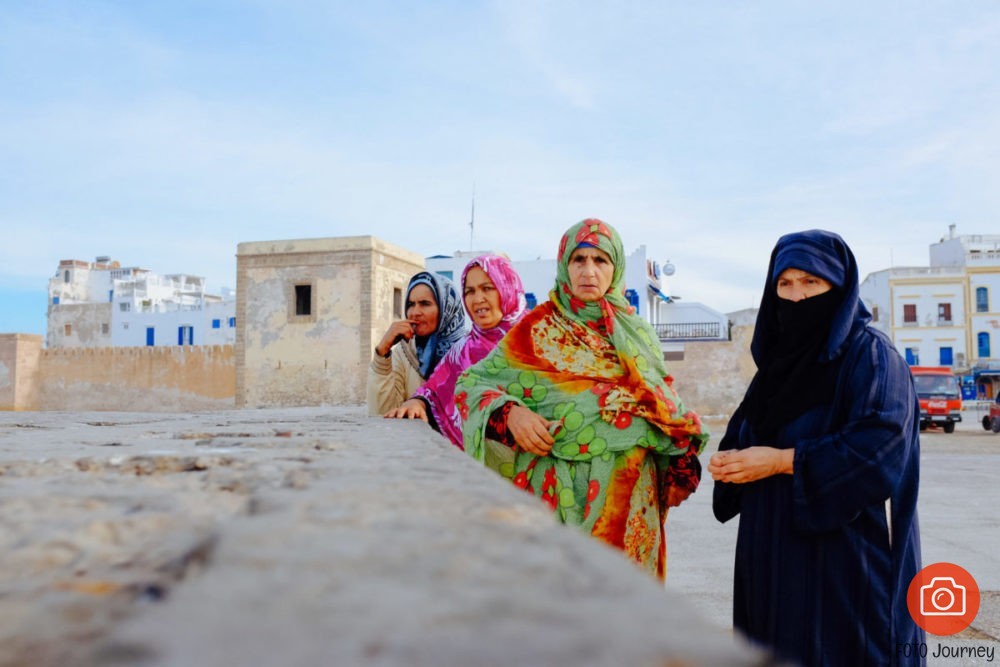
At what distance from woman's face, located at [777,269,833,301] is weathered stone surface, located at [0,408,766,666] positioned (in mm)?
1407

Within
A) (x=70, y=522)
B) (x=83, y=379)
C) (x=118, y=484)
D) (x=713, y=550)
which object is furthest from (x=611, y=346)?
(x=83, y=379)

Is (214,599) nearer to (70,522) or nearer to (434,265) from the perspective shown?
(70,522)

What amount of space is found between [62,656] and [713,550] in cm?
432

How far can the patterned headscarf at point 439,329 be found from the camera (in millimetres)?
3141

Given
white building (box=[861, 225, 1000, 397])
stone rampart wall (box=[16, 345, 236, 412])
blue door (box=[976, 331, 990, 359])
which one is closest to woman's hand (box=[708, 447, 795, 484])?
stone rampart wall (box=[16, 345, 236, 412])

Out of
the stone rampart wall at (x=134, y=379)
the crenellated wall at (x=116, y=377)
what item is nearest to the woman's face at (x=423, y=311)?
the crenellated wall at (x=116, y=377)

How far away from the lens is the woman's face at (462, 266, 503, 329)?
2943 mm

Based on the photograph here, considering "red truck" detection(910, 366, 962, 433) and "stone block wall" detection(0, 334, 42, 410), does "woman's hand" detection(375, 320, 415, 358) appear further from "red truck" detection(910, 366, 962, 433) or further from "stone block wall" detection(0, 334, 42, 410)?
"stone block wall" detection(0, 334, 42, 410)

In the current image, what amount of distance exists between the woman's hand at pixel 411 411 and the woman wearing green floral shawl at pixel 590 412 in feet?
0.79

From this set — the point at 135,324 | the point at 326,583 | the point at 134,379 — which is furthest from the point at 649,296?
the point at 326,583

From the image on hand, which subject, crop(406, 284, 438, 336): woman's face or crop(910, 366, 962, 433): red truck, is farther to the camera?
crop(910, 366, 962, 433): red truck

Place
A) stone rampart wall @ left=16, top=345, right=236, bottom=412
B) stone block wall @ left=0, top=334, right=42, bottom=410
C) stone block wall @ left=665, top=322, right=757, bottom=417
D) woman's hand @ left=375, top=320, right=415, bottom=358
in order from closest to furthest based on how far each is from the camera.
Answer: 1. woman's hand @ left=375, top=320, right=415, bottom=358
2. stone block wall @ left=665, top=322, right=757, bottom=417
3. stone rampart wall @ left=16, top=345, right=236, bottom=412
4. stone block wall @ left=0, top=334, right=42, bottom=410

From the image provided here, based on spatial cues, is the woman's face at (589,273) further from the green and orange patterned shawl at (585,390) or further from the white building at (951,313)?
the white building at (951,313)

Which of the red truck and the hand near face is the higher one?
the hand near face
